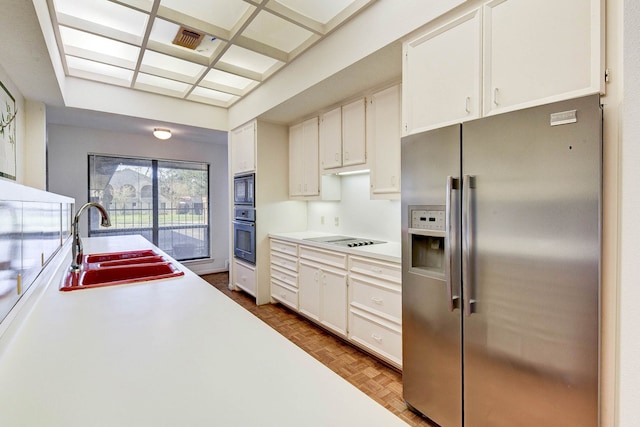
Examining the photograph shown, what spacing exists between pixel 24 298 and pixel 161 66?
2.70m

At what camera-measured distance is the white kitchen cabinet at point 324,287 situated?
2580 mm

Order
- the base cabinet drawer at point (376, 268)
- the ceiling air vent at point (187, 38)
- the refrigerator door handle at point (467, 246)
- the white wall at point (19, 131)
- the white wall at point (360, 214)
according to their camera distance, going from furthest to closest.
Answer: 1. the white wall at point (360, 214)
2. the white wall at point (19, 131)
3. the ceiling air vent at point (187, 38)
4. the base cabinet drawer at point (376, 268)
5. the refrigerator door handle at point (467, 246)

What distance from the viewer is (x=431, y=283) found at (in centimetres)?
160

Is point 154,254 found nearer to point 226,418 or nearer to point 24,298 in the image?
point 24,298

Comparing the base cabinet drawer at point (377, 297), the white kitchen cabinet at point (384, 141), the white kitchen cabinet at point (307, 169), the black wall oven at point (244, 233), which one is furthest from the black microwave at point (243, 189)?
the base cabinet drawer at point (377, 297)

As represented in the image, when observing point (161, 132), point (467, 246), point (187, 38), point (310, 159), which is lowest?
point (467, 246)

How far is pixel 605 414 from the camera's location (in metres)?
1.11

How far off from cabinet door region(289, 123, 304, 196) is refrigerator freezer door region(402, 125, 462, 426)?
1955 millimetres

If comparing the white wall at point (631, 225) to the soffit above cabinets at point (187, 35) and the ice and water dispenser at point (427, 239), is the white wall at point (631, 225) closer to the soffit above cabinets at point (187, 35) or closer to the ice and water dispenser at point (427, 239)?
the ice and water dispenser at point (427, 239)

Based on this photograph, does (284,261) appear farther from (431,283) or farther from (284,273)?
(431,283)

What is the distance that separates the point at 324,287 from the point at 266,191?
1.47 metres

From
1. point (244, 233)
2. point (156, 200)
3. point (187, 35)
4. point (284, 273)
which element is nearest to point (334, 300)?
point (284, 273)

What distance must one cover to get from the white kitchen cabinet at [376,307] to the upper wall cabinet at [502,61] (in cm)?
102

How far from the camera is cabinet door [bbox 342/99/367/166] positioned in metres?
2.69
